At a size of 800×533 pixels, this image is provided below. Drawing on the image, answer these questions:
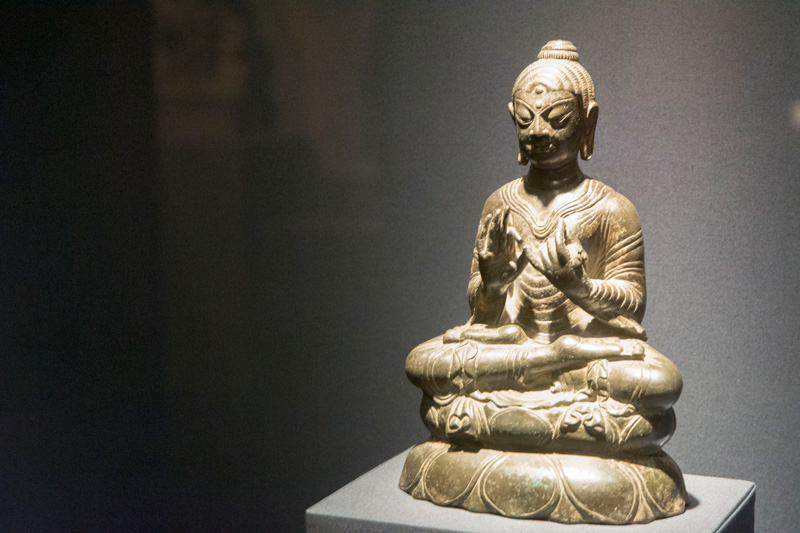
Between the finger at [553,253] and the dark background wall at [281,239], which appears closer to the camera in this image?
the finger at [553,253]

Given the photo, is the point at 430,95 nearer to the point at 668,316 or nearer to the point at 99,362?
the point at 668,316

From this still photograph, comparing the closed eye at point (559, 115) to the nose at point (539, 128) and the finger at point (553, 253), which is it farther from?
the finger at point (553, 253)

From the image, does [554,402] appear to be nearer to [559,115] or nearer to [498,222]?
[498,222]

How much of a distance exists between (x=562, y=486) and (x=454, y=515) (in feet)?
1.13

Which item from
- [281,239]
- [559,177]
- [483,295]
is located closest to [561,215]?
[559,177]

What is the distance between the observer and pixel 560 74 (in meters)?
3.19

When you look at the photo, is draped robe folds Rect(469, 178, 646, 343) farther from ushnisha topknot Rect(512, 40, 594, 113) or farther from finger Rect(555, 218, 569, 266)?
ushnisha topknot Rect(512, 40, 594, 113)

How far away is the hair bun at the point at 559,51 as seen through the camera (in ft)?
10.7

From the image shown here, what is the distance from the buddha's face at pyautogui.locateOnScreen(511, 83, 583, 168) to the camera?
3.17 meters

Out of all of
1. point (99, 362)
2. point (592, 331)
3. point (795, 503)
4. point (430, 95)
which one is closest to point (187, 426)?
point (99, 362)

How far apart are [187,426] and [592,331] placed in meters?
2.28

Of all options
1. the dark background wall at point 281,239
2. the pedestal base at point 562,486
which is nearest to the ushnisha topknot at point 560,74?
the dark background wall at point 281,239

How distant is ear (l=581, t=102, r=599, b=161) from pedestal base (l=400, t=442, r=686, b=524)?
103 centimetres

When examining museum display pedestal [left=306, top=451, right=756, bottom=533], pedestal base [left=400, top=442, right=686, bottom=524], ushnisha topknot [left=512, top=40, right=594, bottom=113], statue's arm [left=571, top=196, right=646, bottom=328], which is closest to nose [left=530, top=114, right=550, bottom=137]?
ushnisha topknot [left=512, top=40, right=594, bottom=113]
